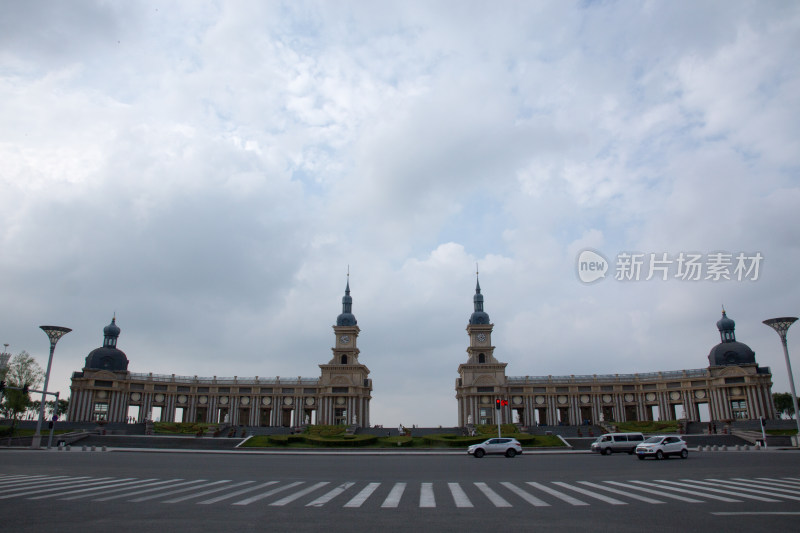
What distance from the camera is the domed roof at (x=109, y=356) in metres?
91.1

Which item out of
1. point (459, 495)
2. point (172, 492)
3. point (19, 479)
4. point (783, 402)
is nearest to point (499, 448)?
point (459, 495)

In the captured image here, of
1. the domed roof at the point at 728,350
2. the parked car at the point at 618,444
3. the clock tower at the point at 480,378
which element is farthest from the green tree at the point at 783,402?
the parked car at the point at 618,444

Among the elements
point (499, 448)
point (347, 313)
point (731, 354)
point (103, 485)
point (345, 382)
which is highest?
point (347, 313)

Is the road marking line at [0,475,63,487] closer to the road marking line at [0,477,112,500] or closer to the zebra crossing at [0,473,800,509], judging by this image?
the zebra crossing at [0,473,800,509]

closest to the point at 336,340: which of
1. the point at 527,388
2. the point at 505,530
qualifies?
the point at 527,388

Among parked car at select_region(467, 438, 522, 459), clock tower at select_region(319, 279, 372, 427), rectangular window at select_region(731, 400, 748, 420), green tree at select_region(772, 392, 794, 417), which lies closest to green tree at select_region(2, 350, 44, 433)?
clock tower at select_region(319, 279, 372, 427)

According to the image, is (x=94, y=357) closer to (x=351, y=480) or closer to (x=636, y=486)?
(x=351, y=480)

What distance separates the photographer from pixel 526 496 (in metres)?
14.8

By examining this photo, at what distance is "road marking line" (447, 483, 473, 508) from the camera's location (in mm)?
13310

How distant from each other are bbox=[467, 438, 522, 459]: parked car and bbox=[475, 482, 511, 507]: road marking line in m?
21.8

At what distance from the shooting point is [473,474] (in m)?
22.8

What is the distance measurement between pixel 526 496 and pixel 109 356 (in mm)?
92887

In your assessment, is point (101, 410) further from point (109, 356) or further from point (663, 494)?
point (663, 494)

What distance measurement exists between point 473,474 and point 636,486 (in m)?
7.22
